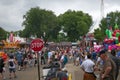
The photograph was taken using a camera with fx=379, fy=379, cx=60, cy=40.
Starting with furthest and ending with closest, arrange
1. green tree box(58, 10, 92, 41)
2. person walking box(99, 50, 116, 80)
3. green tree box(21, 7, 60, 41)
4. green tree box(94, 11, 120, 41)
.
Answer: green tree box(58, 10, 92, 41) → green tree box(21, 7, 60, 41) → green tree box(94, 11, 120, 41) → person walking box(99, 50, 116, 80)

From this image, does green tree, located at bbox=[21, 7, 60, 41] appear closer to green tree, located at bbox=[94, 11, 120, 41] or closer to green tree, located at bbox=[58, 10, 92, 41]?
green tree, located at bbox=[58, 10, 92, 41]

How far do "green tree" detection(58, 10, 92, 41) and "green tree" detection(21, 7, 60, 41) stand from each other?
408 centimetres

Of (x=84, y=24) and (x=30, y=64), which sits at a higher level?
(x=84, y=24)

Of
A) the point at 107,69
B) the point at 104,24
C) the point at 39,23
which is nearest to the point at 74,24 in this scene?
the point at 104,24

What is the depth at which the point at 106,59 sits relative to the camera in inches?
431

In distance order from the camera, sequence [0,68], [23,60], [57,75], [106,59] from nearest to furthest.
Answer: [106,59] < [57,75] < [0,68] < [23,60]

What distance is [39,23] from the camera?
366ft

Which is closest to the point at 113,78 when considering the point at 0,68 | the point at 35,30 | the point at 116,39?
the point at 0,68

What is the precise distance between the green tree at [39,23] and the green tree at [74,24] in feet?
13.4

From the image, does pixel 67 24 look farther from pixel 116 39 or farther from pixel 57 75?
pixel 57 75

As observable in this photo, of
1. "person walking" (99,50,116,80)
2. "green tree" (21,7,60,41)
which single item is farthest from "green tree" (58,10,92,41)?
"person walking" (99,50,116,80)

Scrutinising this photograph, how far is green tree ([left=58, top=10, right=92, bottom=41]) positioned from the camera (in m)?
115

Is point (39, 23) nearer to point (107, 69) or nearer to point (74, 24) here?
point (74, 24)

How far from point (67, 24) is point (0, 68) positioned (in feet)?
305
